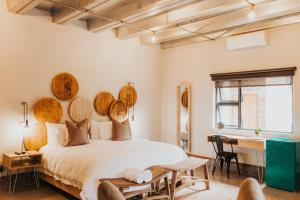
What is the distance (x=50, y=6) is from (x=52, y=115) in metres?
2.06

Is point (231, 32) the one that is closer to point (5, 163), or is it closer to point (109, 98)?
point (109, 98)

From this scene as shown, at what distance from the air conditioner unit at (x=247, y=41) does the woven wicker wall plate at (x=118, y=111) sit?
9.05 ft

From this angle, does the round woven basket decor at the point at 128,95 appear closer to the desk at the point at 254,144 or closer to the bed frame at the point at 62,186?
the desk at the point at 254,144

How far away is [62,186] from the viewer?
3.93 m

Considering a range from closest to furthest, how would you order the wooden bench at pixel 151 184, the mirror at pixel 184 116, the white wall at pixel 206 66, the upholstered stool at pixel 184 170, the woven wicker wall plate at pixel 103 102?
the wooden bench at pixel 151 184 → the upholstered stool at pixel 184 170 → the white wall at pixel 206 66 → the woven wicker wall plate at pixel 103 102 → the mirror at pixel 184 116

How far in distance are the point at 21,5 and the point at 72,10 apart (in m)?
0.80

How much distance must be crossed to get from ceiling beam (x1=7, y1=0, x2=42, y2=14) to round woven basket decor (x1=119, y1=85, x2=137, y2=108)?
2671 mm

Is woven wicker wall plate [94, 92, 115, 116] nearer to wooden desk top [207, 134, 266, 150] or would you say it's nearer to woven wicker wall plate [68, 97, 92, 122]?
woven wicker wall plate [68, 97, 92, 122]

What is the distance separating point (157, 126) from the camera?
23.6 feet

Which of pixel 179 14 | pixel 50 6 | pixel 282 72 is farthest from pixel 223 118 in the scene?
pixel 50 6

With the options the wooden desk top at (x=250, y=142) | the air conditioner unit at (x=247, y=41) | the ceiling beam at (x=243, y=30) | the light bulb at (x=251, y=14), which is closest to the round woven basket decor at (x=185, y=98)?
the ceiling beam at (x=243, y=30)

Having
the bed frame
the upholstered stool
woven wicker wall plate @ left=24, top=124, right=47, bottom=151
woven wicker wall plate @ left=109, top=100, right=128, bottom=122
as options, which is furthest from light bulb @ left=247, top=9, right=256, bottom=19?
woven wicker wall plate @ left=24, top=124, right=47, bottom=151

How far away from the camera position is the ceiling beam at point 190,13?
4059 millimetres

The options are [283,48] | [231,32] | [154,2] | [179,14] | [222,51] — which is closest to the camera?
[154,2]
